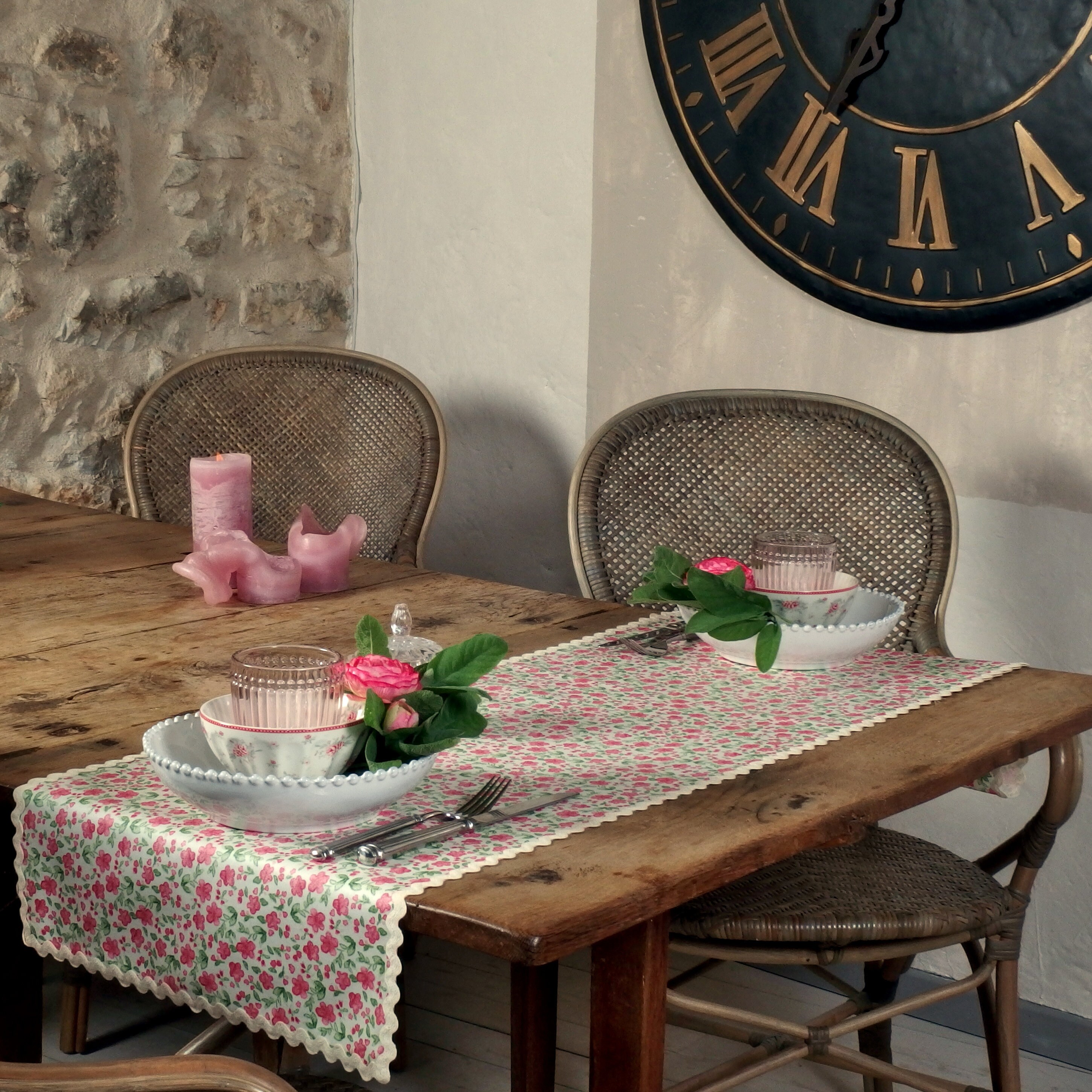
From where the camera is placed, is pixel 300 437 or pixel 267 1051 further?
pixel 300 437

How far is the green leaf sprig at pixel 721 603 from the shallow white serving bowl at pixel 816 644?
0.8 inches

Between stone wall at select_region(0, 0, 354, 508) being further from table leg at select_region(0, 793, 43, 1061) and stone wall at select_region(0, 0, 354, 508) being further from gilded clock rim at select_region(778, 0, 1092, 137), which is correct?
table leg at select_region(0, 793, 43, 1061)

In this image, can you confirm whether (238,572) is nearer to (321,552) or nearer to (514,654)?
(321,552)

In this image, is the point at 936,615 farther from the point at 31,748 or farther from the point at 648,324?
the point at 31,748

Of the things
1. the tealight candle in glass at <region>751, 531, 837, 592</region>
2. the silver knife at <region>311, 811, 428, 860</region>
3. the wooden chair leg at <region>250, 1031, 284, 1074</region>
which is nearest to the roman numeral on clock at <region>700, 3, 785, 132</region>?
the tealight candle in glass at <region>751, 531, 837, 592</region>

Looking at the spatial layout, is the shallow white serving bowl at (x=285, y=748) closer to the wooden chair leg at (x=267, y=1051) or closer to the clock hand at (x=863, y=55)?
the wooden chair leg at (x=267, y=1051)

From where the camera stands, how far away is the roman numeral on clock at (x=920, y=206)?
2273mm

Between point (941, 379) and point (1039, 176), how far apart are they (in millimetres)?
325

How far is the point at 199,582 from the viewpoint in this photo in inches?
68.9

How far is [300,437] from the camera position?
8.58 ft

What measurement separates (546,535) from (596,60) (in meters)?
0.86

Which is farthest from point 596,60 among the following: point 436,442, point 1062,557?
point 1062,557

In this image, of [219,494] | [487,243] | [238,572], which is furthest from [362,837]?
[487,243]

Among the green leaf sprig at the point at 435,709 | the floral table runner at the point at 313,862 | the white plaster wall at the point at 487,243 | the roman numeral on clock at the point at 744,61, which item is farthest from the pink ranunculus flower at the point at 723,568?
the white plaster wall at the point at 487,243
